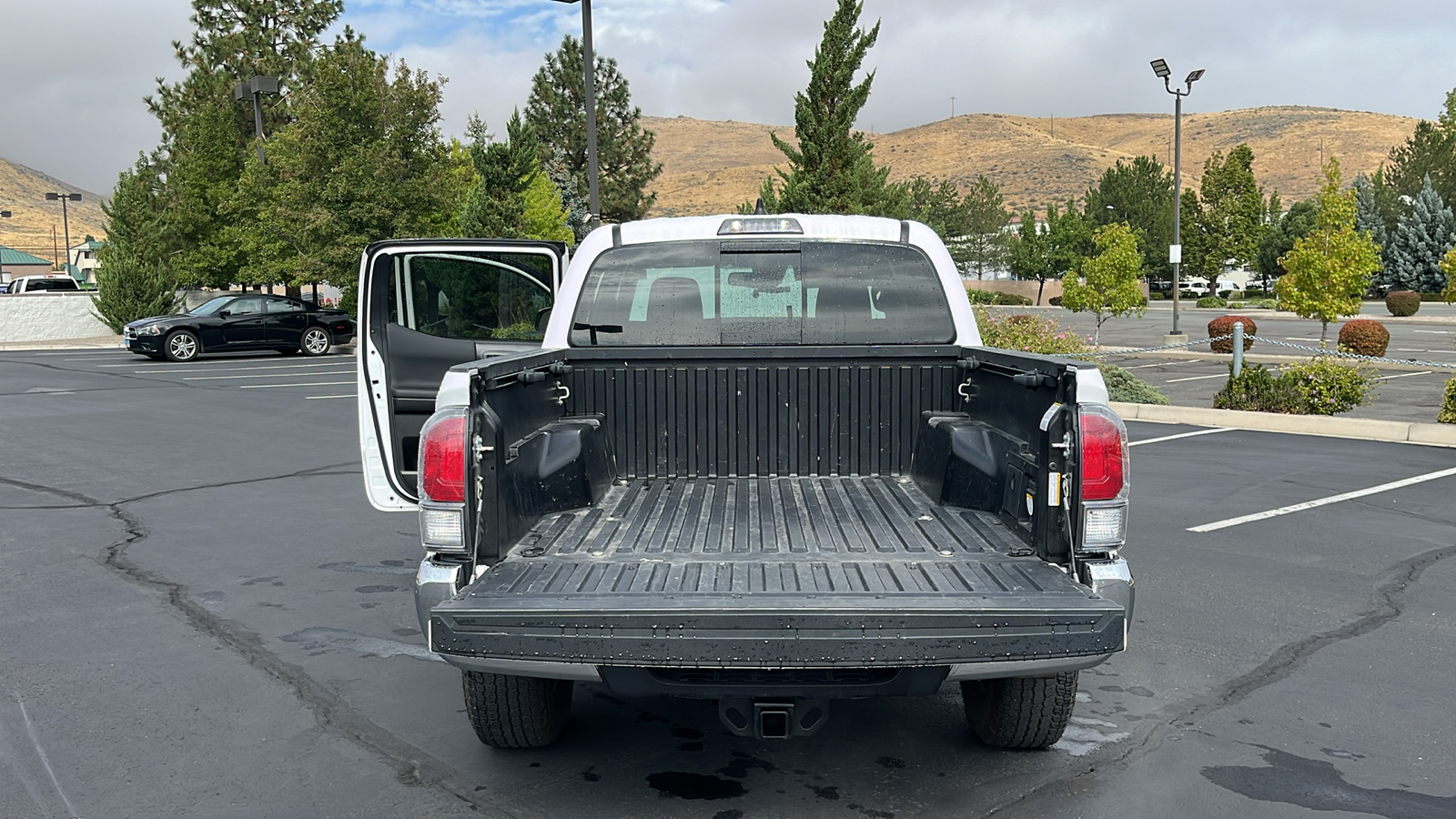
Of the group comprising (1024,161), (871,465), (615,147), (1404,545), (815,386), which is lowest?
(1404,545)

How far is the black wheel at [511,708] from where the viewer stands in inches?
158

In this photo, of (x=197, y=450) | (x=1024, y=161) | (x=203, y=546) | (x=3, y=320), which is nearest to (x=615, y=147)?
(x=3, y=320)

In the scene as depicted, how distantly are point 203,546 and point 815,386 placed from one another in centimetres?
482

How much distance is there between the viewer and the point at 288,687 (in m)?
4.96

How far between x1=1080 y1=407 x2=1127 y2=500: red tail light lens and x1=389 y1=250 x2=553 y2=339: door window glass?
360 centimetres

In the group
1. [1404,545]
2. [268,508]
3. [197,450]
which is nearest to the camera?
[1404,545]

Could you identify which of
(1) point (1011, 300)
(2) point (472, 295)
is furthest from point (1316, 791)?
(1) point (1011, 300)

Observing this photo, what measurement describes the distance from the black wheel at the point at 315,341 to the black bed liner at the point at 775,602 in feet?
86.9

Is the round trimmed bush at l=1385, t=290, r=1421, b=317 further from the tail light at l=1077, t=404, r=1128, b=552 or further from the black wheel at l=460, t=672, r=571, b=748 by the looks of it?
the black wheel at l=460, t=672, r=571, b=748

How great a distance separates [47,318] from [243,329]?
15.5 meters

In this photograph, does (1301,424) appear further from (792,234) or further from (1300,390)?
(792,234)

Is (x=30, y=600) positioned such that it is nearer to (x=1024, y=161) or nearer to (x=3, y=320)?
(x=3, y=320)

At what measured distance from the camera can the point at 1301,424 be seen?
1280 cm

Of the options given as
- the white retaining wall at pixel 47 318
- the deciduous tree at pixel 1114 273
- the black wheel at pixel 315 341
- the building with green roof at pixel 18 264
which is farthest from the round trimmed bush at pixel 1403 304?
the building with green roof at pixel 18 264
